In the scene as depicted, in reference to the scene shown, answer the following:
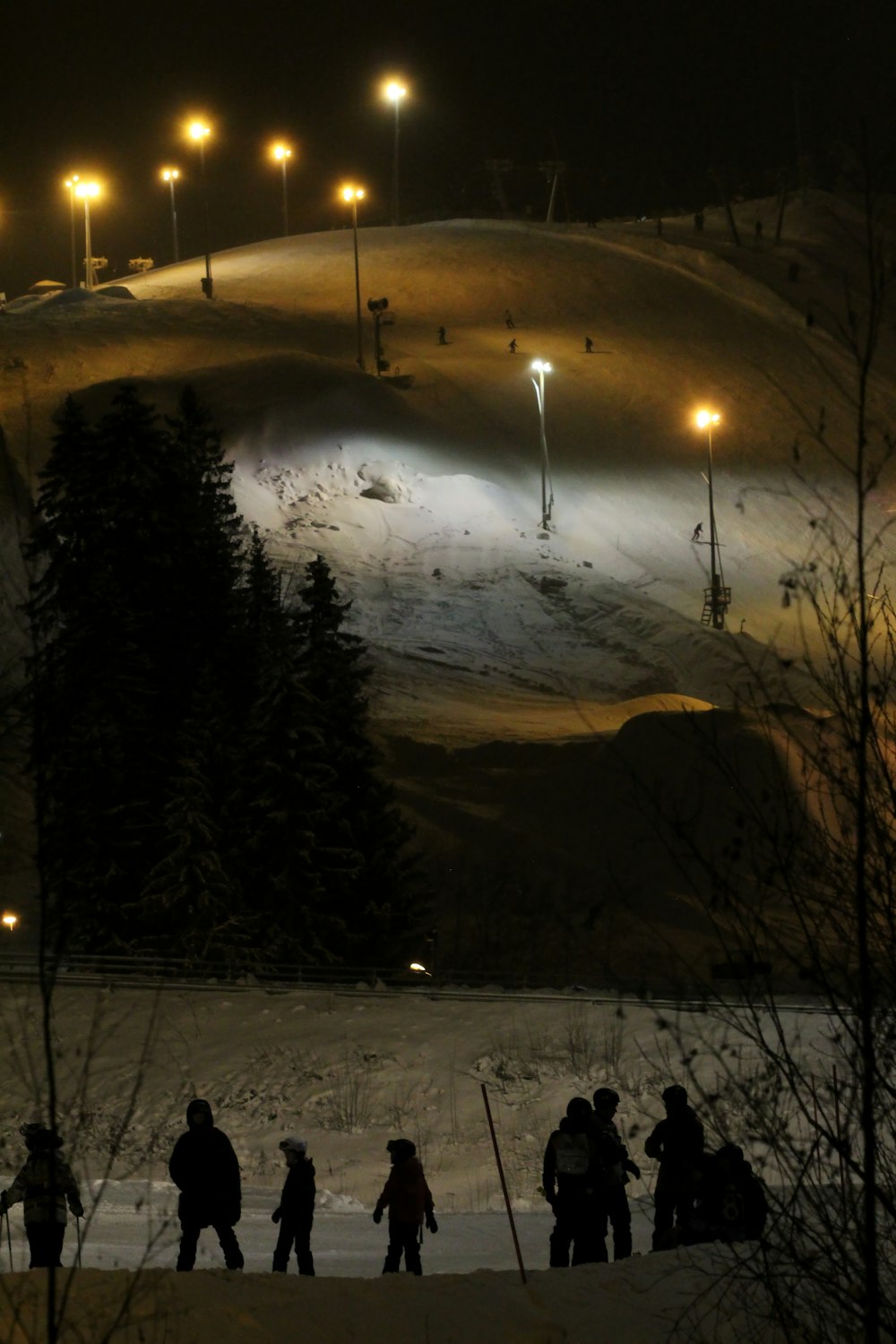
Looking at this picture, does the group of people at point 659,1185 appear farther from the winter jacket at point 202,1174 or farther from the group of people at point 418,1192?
the winter jacket at point 202,1174

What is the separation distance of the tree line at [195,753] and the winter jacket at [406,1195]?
12.0m

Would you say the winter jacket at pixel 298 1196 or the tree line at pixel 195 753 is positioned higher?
the tree line at pixel 195 753

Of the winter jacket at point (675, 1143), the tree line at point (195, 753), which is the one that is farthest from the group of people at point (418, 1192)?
the tree line at point (195, 753)

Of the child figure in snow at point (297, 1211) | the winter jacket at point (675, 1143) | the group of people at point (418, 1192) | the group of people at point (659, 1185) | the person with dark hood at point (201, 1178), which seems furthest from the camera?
the child figure in snow at point (297, 1211)

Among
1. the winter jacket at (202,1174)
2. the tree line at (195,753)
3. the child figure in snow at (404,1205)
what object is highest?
the tree line at (195,753)

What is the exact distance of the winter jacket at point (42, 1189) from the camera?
26.2ft

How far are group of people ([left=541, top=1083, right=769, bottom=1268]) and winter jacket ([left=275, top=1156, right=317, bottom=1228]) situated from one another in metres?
1.48

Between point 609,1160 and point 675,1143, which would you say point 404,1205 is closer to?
point 609,1160

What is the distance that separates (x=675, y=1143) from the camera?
831cm

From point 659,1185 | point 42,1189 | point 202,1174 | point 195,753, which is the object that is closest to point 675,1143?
point 659,1185

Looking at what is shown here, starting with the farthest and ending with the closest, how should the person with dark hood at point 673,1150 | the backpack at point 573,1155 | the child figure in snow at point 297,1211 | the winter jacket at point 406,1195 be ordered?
the winter jacket at point 406,1195 → the child figure in snow at point 297,1211 → the backpack at point 573,1155 → the person with dark hood at point 673,1150

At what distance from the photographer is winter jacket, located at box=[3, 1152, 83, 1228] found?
798 cm

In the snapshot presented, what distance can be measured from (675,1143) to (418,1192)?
2.12 m

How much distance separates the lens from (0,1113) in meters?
15.4
